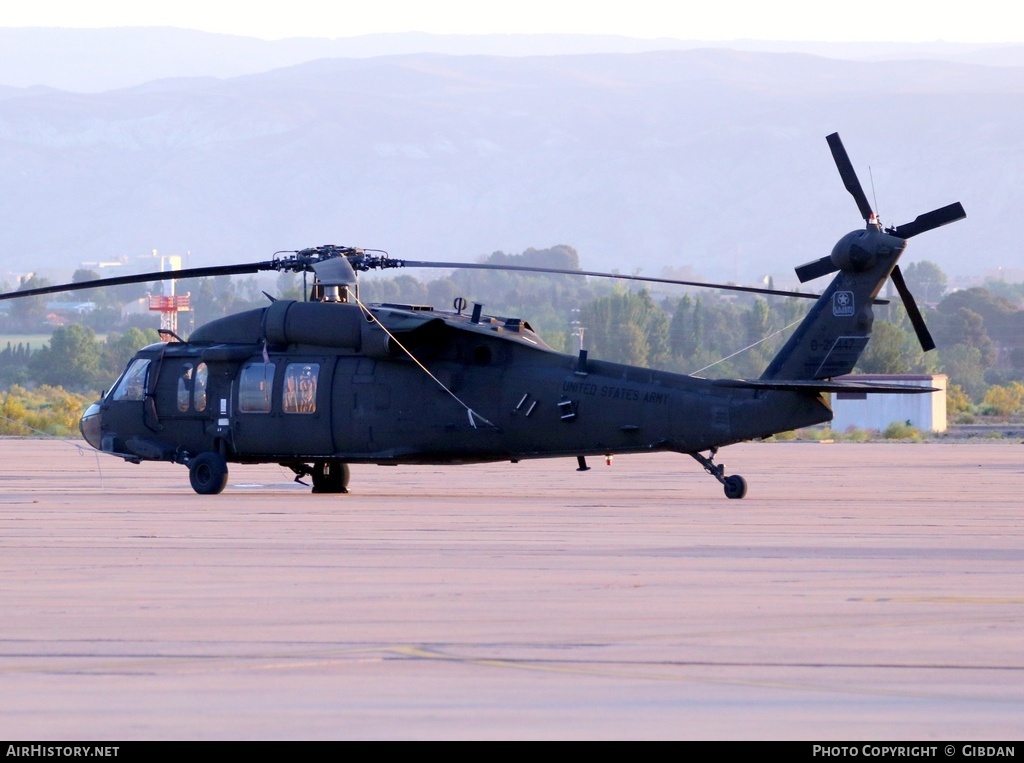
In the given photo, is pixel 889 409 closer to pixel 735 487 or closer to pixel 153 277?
pixel 735 487

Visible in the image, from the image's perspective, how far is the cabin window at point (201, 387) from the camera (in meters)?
26.7

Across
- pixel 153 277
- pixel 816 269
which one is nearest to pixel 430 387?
pixel 153 277

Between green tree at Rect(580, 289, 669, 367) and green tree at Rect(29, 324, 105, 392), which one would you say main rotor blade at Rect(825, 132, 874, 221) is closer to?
green tree at Rect(29, 324, 105, 392)

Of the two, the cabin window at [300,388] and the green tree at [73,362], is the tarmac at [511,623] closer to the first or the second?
the cabin window at [300,388]

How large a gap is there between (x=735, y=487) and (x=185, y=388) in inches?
365

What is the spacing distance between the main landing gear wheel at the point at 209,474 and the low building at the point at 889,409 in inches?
2603

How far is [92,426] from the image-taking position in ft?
92.2

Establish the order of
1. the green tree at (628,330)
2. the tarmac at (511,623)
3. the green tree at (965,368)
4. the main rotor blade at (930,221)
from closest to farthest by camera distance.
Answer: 1. the tarmac at (511,623)
2. the main rotor blade at (930,221)
3. the green tree at (628,330)
4. the green tree at (965,368)

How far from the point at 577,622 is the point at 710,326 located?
6227 inches

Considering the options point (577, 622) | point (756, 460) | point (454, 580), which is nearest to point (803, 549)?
point (454, 580)

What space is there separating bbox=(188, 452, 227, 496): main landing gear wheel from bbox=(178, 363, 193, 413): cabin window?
3.43 ft

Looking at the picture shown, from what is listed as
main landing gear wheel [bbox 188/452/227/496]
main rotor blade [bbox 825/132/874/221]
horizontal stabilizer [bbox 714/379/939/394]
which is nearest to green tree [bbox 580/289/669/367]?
main landing gear wheel [bbox 188/452/227/496]

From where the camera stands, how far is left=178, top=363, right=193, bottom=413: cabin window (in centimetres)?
2688

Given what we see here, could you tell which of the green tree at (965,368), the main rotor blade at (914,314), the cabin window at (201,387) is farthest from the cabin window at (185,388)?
the green tree at (965,368)
